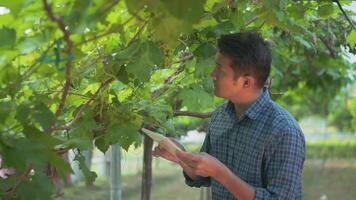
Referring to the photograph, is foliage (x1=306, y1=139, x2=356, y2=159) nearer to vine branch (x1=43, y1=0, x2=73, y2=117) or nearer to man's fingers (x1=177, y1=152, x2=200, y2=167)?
man's fingers (x1=177, y1=152, x2=200, y2=167)

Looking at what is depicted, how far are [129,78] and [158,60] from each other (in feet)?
0.81

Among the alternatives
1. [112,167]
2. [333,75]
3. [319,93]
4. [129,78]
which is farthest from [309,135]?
[129,78]

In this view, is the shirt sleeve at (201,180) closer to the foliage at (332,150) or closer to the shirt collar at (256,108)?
the shirt collar at (256,108)

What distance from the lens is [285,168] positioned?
6.66 ft

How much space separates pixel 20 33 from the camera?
1.50 metres

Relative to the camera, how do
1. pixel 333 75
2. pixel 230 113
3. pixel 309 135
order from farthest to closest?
pixel 309 135 < pixel 333 75 < pixel 230 113

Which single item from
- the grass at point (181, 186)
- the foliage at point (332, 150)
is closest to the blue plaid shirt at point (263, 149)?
the grass at point (181, 186)

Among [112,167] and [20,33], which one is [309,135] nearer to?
[112,167]

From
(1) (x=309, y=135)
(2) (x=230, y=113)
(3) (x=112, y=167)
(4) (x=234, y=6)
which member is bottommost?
(1) (x=309, y=135)

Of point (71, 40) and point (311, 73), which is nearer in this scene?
point (71, 40)

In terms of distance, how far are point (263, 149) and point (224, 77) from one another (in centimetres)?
29

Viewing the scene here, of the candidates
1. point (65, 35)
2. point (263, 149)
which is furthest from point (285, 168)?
point (65, 35)

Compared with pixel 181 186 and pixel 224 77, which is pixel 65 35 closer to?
pixel 224 77

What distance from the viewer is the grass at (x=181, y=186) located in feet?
27.0
